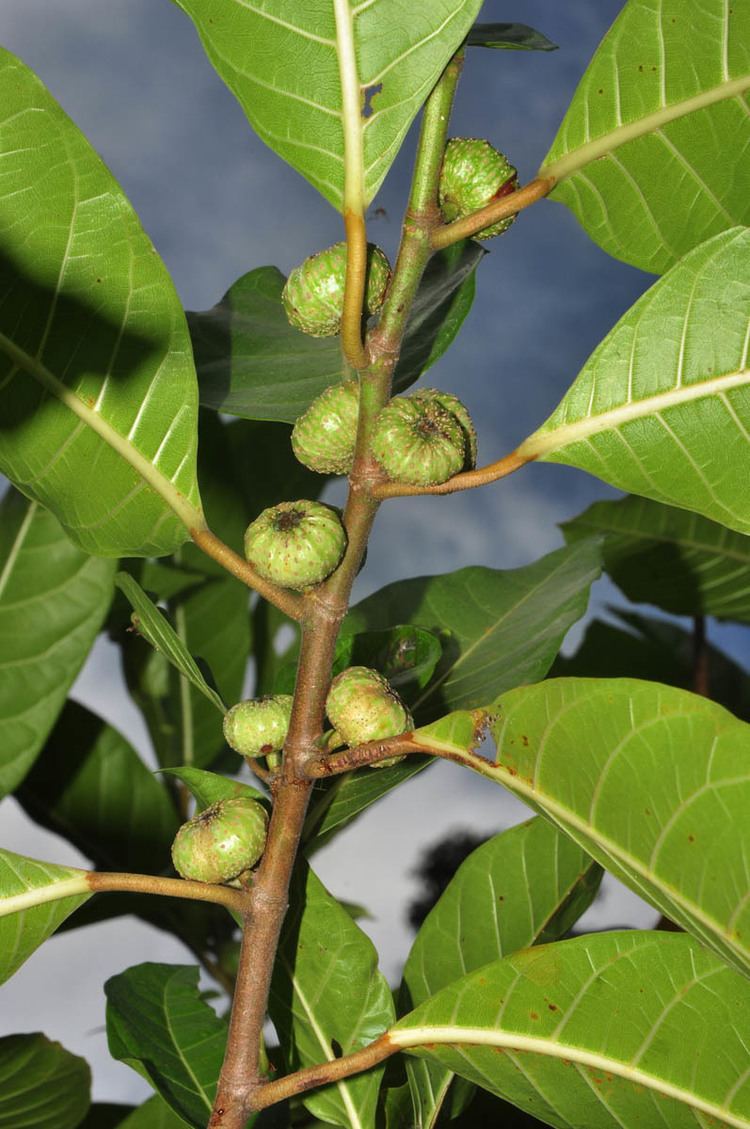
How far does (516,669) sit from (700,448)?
0.40 meters

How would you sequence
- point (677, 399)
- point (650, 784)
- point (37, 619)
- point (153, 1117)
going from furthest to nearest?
Result: point (37, 619)
point (153, 1117)
point (677, 399)
point (650, 784)

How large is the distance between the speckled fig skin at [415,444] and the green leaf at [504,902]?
1.86 feet

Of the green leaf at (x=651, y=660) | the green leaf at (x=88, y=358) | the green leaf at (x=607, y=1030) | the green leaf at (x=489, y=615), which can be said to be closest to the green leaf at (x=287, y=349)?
the green leaf at (x=88, y=358)

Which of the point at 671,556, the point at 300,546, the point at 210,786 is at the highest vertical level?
the point at 671,556

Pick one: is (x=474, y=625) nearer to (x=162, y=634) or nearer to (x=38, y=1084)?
(x=162, y=634)

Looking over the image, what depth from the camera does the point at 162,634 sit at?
107 cm

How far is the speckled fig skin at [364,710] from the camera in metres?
0.93

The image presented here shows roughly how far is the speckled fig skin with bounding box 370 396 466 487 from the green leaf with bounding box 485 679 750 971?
195 millimetres

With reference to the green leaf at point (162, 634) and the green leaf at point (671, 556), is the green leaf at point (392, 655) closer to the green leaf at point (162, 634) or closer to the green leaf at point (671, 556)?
the green leaf at point (162, 634)

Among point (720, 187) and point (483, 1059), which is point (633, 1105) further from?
point (720, 187)

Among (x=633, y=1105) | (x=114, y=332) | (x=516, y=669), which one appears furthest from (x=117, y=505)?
(x=633, y=1105)

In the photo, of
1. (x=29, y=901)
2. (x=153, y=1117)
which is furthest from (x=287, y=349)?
(x=153, y=1117)

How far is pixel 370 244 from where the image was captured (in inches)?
37.6

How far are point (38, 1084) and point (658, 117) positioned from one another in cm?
140
